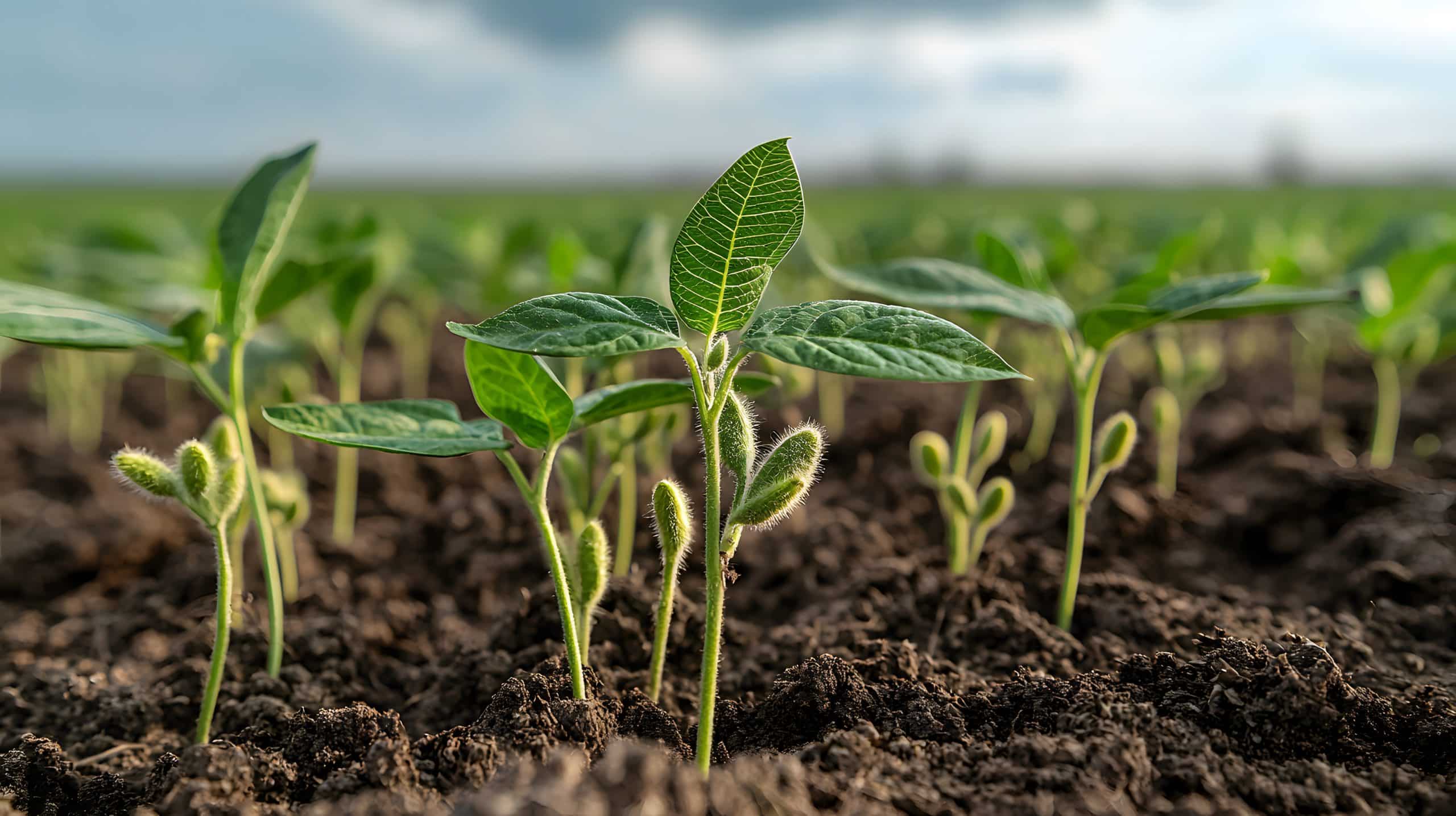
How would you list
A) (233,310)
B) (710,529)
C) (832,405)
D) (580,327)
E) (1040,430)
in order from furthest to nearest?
(832,405) < (1040,430) < (233,310) < (710,529) < (580,327)

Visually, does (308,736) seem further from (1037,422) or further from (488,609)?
(1037,422)

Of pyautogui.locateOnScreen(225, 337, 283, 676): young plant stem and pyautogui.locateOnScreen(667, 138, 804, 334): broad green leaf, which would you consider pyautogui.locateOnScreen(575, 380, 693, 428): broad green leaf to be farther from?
pyautogui.locateOnScreen(225, 337, 283, 676): young plant stem

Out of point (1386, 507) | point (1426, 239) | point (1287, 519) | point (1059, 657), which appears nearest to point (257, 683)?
point (1059, 657)

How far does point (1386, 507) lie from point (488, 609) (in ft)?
7.65

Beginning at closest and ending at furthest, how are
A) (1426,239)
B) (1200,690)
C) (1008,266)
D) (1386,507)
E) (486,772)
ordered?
(486,772) < (1200,690) < (1008,266) < (1386,507) < (1426,239)

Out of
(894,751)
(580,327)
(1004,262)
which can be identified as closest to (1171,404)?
(1004,262)

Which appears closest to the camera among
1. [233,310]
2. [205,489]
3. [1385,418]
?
[205,489]

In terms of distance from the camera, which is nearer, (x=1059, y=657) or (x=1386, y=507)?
(x=1059, y=657)

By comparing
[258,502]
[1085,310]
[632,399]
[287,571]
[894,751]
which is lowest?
[287,571]

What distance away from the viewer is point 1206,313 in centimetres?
162

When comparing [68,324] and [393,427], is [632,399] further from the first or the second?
[68,324]

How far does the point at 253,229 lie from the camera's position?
152 centimetres

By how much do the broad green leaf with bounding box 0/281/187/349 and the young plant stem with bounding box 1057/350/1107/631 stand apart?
4.85ft

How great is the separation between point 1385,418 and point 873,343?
280 centimetres
